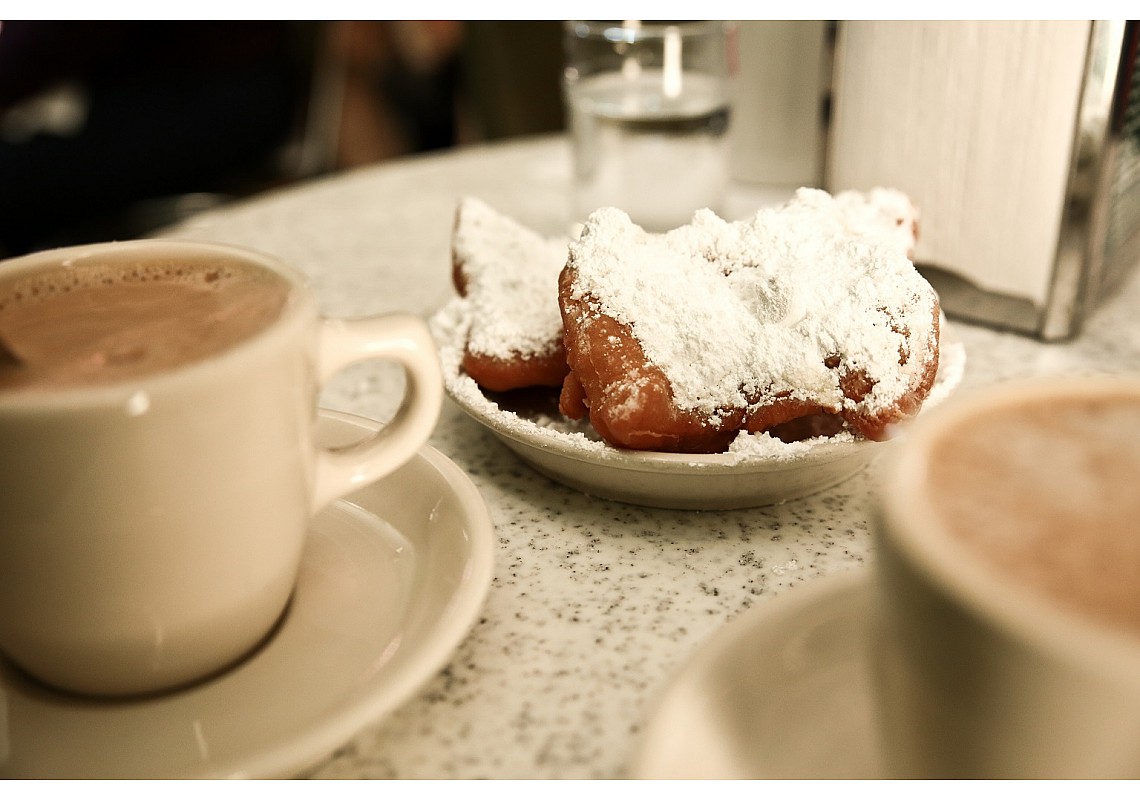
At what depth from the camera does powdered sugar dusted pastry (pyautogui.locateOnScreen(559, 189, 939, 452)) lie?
0.55m

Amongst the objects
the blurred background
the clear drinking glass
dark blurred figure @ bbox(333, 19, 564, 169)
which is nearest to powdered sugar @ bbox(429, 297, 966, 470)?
the clear drinking glass

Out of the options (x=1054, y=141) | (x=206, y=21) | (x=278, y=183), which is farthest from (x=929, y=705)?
(x=206, y=21)

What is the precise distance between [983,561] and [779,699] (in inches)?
4.6

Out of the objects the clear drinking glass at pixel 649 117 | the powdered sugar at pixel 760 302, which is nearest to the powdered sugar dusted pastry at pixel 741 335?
the powdered sugar at pixel 760 302

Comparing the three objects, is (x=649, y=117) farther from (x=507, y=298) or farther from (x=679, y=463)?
(x=679, y=463)

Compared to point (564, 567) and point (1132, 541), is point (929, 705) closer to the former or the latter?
point (1132, 541)

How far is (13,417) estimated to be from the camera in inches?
14.8

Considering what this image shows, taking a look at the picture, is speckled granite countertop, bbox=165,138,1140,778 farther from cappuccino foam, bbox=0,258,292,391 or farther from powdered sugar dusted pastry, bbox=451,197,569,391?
cappuccino foam, bbox=0,258,292,391

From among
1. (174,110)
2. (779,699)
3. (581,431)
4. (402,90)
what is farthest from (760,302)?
(402,90)

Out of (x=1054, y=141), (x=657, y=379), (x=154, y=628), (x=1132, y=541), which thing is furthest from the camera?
(x=1054, y=141)

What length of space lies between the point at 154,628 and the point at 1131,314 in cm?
86

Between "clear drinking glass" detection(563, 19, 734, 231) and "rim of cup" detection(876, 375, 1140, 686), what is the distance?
75 centimetres

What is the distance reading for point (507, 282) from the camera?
713 millimetres

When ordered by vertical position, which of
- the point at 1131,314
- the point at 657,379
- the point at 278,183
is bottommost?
the point at 278,183
